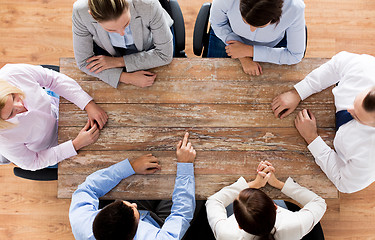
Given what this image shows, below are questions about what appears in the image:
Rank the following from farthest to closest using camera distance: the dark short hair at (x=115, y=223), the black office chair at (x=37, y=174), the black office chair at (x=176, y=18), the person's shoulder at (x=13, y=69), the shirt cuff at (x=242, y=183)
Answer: the black office chair at (x=176, y=18)
the black office chair at (x=37, y=174)
the shirt cuff at (x=242, y=183)
the person's shoulder at (x=13, y=69)
the dark short hair at (x=115, y=223)

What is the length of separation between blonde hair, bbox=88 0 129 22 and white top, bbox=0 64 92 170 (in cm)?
48

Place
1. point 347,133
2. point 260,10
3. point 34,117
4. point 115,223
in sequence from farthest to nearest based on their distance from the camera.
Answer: point 34,117 < point 347,133 < point 115,223 < point 260,10

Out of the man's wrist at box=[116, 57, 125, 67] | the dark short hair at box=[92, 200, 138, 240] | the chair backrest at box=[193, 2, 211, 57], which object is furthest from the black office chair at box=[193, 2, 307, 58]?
the dark short hair at box=[92, 200, 138, 240]

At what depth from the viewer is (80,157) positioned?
1626mm

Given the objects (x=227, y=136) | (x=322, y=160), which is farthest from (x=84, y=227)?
(x=322, y=160)

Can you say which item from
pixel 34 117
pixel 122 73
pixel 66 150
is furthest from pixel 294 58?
pixel 34 117

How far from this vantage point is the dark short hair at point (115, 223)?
136 centimetres

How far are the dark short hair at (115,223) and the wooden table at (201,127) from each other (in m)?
0.20

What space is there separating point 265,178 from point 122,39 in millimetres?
1085

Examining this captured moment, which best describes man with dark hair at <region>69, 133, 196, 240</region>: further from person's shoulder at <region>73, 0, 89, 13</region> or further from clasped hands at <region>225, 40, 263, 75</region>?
person's shoulder at <region>73, 0, 89, 13</region>

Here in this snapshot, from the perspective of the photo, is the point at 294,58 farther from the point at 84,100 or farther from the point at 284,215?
the point at 84,100

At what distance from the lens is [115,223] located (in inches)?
53.9

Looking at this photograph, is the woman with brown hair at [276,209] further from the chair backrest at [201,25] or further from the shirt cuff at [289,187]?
the chair backrest at [201,25]

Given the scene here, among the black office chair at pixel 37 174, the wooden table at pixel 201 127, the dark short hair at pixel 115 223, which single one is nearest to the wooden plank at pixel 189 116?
the wooden table at pixel 201 127
